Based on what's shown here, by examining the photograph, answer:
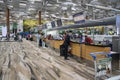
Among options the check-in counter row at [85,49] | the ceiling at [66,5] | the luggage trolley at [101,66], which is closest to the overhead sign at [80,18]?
the check-in counter row at [85,49]

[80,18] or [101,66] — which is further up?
[80,18]

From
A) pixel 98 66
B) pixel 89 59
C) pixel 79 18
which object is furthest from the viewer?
pixel 79 18

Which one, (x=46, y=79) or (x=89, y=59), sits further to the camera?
(x=89, y=59)

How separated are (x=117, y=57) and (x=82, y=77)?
6.00 ft

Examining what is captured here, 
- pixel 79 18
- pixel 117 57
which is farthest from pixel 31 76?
pixel 79 18

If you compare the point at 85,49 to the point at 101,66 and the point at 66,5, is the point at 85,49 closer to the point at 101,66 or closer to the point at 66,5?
the point at 101,66

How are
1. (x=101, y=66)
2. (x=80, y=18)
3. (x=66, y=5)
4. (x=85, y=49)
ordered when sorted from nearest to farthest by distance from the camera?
(x=101, y=66)
(x=85, y=49)
(x=80, y=18)
(x=66, y=5)

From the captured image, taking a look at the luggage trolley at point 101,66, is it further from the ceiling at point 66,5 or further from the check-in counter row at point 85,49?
the ceiling at point 66,5

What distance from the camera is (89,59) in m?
8.98

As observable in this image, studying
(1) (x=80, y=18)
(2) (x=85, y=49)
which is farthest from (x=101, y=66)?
(1) (x=80, y=18)

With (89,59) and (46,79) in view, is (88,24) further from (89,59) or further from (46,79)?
(46,79)

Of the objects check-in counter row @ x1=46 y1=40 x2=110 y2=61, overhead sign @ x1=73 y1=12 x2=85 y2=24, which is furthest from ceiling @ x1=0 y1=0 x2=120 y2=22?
check-in counter row @ x1=46 y1=40 x2=110 y2=61

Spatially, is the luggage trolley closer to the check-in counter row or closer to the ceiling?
the check-in counter row

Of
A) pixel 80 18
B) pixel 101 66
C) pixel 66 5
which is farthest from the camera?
pixel 66 5
